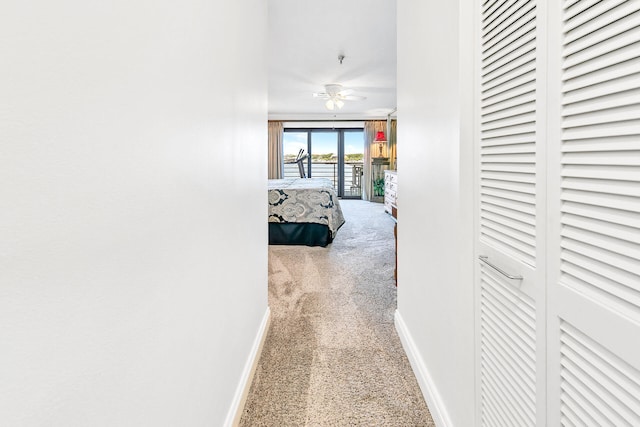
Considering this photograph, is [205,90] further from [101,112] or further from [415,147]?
[415,147]

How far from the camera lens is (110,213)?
0.60 m

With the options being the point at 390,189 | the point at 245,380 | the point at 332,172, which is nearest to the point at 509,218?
the point at 245,380

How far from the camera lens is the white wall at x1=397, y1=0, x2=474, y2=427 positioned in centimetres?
115

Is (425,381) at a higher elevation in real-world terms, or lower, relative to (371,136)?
lower

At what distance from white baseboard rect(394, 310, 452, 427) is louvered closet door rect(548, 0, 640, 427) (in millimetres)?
766

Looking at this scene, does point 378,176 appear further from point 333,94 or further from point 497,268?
point 497,268

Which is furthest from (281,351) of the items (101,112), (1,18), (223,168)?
(1,18)

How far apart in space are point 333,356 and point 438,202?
1066mm

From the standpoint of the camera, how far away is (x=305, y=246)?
468cm

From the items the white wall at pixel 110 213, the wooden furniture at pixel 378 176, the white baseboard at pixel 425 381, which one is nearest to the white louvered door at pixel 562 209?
the white baseboard at pixel 425 381

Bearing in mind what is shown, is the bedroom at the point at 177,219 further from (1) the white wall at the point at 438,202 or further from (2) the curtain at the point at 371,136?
(2) the curtain at the point at 371,136

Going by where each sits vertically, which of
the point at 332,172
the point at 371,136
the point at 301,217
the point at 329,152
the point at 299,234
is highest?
the point at 371,136

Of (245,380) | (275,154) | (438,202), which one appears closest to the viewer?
(438,202)

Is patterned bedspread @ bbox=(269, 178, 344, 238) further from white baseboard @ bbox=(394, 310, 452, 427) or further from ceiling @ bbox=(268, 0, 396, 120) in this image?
white baseboard @ bbox=(394, 310, 452, 427)
